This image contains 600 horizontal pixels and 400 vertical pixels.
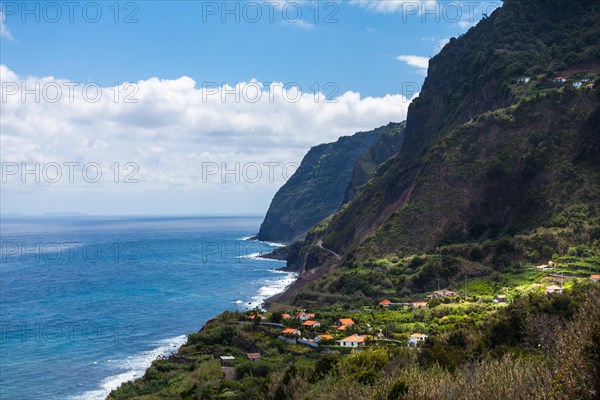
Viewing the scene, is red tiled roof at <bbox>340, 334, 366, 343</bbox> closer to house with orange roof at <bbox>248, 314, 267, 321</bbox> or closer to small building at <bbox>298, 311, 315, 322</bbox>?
small building at <bbox>298, 311, 315, 322</bbox>

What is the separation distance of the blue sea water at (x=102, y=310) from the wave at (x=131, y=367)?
0.13 metres

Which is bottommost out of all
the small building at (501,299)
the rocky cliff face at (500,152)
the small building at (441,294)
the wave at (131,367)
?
the wave at (131,367)

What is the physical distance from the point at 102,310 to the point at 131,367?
41.1 m

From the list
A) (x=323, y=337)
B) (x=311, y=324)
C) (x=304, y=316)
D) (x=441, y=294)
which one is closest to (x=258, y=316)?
(x=304, y=316)

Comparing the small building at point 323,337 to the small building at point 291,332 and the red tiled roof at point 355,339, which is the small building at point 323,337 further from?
the small building at point 291,332

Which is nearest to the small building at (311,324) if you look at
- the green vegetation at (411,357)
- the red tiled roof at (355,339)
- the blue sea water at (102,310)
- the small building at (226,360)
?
the green vegetation at (411,357)

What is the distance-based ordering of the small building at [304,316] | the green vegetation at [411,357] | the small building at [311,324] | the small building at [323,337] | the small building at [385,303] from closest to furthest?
the green vegetation at [411,357], the small building at [323,337], the small building at [311,324], the small building at [304,316], the small building at [385,303]

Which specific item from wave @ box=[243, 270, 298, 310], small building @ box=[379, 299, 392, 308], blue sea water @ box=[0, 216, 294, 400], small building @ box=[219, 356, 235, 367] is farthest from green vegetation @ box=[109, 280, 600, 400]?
wave @ box=[243, 270, 298, 310]

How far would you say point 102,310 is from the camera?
3866 inches

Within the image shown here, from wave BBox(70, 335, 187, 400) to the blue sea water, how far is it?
0.13 m

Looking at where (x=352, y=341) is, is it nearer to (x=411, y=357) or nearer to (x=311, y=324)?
(x=311, y=324)

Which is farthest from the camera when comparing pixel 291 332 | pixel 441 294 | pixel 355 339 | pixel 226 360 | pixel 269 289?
pixel 269 289

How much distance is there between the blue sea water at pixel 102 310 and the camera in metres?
59.4

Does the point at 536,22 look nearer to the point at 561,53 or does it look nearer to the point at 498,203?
the point at 561,53
